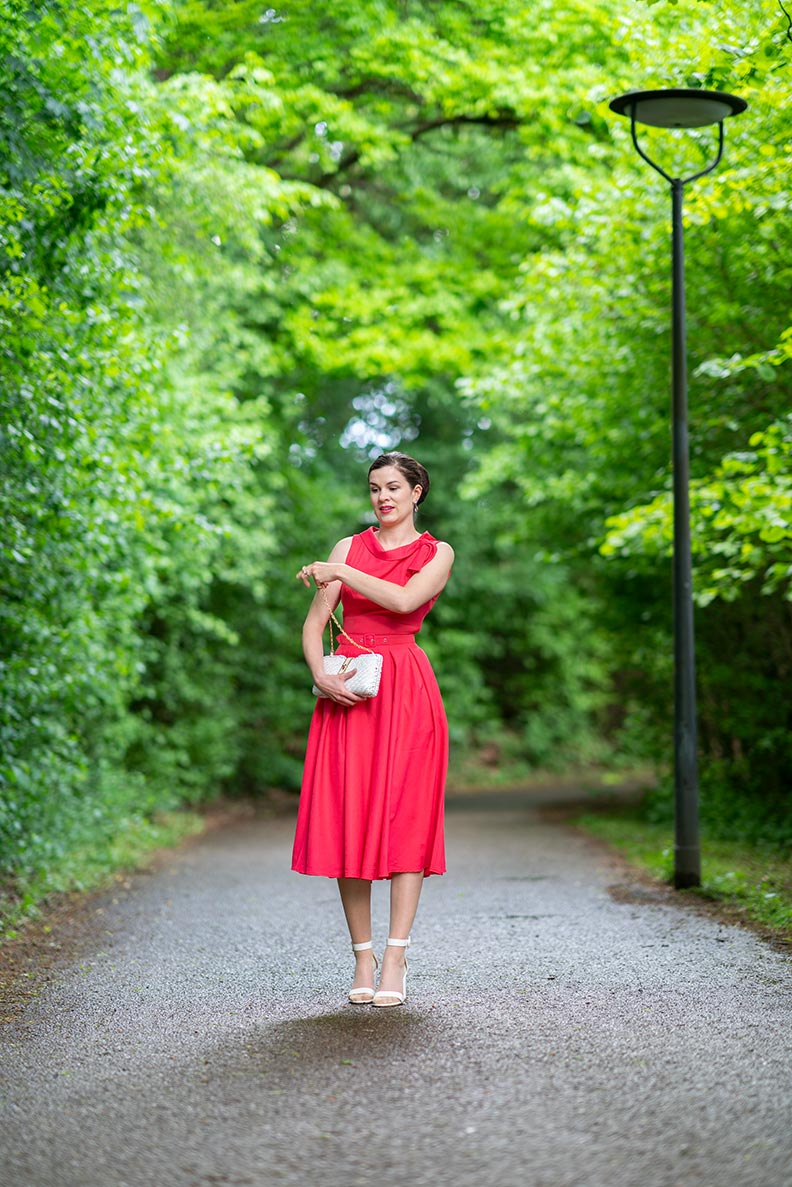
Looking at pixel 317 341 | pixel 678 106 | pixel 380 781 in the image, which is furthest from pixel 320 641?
pixel 317 341

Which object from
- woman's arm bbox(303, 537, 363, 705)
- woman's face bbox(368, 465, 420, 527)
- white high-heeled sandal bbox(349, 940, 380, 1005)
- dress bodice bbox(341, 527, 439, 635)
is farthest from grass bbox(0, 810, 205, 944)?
woman's face bbox(368, 465, 420, 527)

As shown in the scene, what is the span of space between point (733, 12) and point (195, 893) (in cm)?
697

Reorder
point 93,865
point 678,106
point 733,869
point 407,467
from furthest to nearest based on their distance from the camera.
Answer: point 93,865 < point 733,869 < point 678,106 < point 407,467

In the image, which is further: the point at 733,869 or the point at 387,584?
the point at 733,869

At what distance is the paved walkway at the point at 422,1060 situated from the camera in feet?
11.9

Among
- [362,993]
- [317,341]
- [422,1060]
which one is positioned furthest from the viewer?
[317,341]

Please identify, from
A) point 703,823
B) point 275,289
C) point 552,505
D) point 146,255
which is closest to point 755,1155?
point 703,823

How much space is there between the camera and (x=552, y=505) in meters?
15.8

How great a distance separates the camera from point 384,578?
5473mm

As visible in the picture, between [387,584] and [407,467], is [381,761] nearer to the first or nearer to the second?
[387,584]

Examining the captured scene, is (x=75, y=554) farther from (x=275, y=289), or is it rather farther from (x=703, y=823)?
(x=275, y=289)

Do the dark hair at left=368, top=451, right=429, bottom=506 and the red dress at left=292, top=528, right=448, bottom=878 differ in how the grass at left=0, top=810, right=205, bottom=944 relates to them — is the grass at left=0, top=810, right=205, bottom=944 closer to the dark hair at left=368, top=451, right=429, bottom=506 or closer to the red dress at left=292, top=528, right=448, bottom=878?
the red dress at left=292, top=528, right=448, bottom=878

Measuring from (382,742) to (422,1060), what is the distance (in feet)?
4.23

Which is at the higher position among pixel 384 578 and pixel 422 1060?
pixel 384 578
